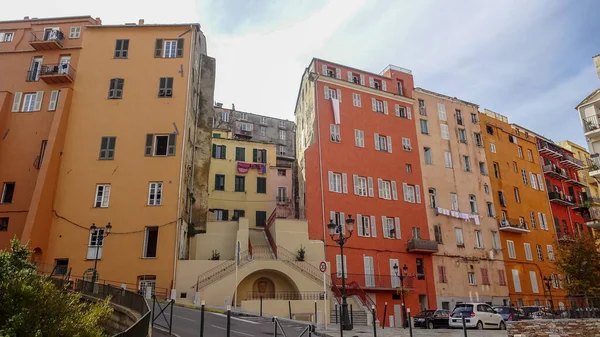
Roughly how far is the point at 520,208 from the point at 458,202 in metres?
9.44

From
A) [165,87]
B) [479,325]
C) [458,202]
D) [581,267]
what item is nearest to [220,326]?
[479,325]

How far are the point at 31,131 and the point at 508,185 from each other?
145 ft

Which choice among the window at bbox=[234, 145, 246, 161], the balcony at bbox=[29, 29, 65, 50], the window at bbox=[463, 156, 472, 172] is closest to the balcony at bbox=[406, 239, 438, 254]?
the window at bbox=[463, 156, 472, 172]

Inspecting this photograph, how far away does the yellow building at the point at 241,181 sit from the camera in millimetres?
43516

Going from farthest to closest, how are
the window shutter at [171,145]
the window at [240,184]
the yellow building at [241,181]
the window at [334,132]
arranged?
the window at [240,184] < the yellow building at [241,181] < the window at [334,132] < the window shutter at [171,145]

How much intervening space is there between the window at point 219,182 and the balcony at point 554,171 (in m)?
36.9

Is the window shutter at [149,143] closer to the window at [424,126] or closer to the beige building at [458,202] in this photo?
the beige building at [458,202]

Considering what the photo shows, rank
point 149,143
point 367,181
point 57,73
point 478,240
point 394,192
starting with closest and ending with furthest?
point 149,143 < point 57,73 < point 367,181 < point 394,192 < point 478,240

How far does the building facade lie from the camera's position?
96.2 feet

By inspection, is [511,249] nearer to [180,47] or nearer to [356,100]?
[356,100]

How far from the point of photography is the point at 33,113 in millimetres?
34375

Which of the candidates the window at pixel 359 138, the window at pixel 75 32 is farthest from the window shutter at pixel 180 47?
the window at pixel 359 138

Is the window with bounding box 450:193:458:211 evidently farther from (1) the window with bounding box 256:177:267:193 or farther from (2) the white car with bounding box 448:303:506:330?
(2) the white car with bounding box 448:303:506:330

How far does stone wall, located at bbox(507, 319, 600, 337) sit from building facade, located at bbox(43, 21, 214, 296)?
2030 cm
